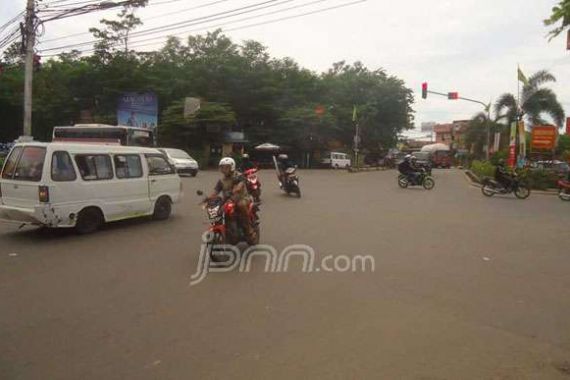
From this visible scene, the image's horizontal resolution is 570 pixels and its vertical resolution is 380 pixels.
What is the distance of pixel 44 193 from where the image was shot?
28.3 feet

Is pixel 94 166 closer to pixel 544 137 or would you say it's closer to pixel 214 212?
pixel 214 212

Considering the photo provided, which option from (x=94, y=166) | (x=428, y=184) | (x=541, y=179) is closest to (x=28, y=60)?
(x=94, y=166)

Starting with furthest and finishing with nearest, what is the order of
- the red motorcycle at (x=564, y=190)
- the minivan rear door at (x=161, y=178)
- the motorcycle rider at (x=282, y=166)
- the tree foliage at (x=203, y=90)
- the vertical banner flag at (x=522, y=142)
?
the tree foliage at (x=203, y=90)
the vertical banner flag at (x=522, y=142)
the red motorcycle at (x=564, y=190)
the motorcycle rider at (x=282, y=166)
the minivan rear door at (x=161, y=178)

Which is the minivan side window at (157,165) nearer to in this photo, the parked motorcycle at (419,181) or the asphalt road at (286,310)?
the asphalt road at (286,310)

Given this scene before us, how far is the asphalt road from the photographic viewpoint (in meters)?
3.96

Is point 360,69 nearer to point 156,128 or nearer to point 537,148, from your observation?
point 156,128

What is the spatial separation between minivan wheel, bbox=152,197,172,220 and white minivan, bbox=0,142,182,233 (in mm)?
568

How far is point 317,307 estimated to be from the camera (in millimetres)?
5367

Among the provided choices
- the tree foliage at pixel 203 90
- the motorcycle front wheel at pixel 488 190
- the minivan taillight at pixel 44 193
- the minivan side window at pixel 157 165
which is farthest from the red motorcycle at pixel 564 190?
the tree foliage at pixel 203 90

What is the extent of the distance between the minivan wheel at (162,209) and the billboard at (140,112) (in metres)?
27.3

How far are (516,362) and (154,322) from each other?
3.21 metres

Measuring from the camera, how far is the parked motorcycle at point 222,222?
719cm

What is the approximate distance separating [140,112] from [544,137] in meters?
27.0

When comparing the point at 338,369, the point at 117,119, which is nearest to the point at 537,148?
the point at 338,369
